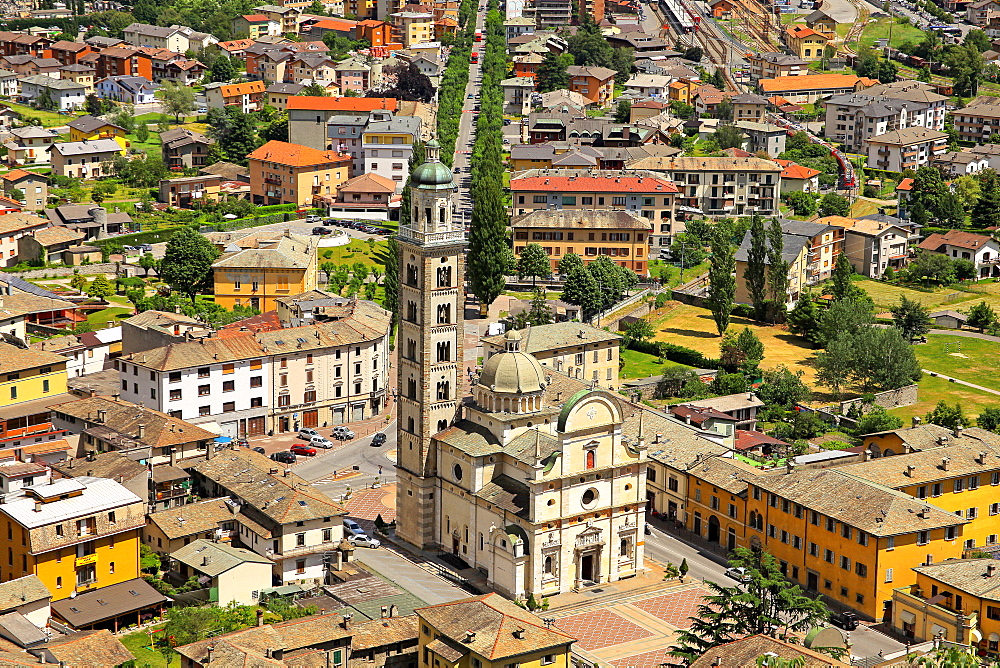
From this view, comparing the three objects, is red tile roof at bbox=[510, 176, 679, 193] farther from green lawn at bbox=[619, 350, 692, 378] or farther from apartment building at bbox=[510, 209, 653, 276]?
green lawn at bbox=[619, 350, 692, 378]

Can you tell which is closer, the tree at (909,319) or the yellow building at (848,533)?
the yellow building at (848,533)

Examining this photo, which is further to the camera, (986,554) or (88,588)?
(986,554)

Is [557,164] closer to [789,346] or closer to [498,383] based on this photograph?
[789,346]

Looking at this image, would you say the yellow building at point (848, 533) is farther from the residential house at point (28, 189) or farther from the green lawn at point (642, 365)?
the residential house at point (28, 189)

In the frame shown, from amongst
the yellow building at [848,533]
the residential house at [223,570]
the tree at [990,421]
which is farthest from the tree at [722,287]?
the residential house at [223,570]

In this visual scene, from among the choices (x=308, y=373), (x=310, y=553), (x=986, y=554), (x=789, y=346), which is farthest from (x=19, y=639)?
(x=789, y=346)
